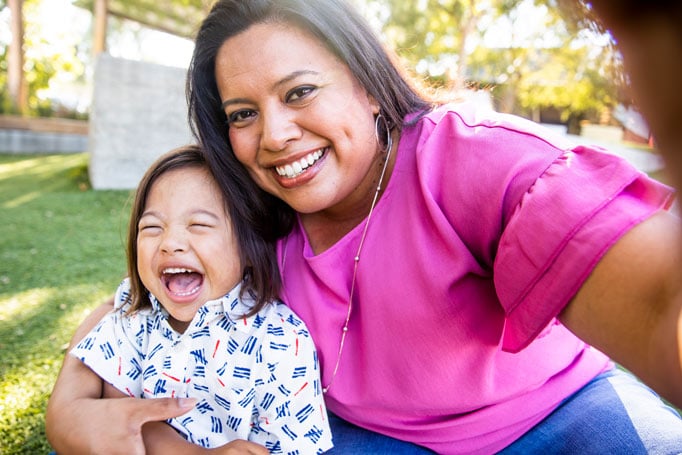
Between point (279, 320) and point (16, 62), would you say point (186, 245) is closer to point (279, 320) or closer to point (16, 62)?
point (279, 320)

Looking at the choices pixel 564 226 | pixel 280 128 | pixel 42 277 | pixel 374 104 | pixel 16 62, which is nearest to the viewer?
pixel 564 226

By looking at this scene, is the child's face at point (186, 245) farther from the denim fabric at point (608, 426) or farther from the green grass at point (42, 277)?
the denim fabric at point (608, 426)

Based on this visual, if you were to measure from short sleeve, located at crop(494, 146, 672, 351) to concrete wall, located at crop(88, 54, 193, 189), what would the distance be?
7126 mm

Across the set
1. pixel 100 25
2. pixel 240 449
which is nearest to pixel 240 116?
pixel 240 449

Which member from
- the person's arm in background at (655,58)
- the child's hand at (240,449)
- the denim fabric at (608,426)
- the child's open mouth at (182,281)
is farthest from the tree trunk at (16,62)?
the person's arm in background at (655,58)

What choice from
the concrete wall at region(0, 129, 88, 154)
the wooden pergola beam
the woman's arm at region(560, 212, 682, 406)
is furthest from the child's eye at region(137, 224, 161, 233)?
the concrete wall at region(0, 129, 88, 154)

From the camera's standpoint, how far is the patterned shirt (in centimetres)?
170

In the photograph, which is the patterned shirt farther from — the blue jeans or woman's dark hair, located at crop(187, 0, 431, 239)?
woman's dark hair, located at crop(187, 0, 431, 239)

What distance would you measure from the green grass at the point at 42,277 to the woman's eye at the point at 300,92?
113cm

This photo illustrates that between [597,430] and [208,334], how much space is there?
4.30 feet

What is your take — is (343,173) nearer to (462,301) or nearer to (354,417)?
(462,301)

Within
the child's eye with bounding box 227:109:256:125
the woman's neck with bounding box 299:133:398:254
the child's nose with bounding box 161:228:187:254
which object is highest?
the child's eye with bounding box 227:109:256:125

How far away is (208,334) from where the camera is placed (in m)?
1.83

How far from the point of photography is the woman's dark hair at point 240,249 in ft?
6.10
